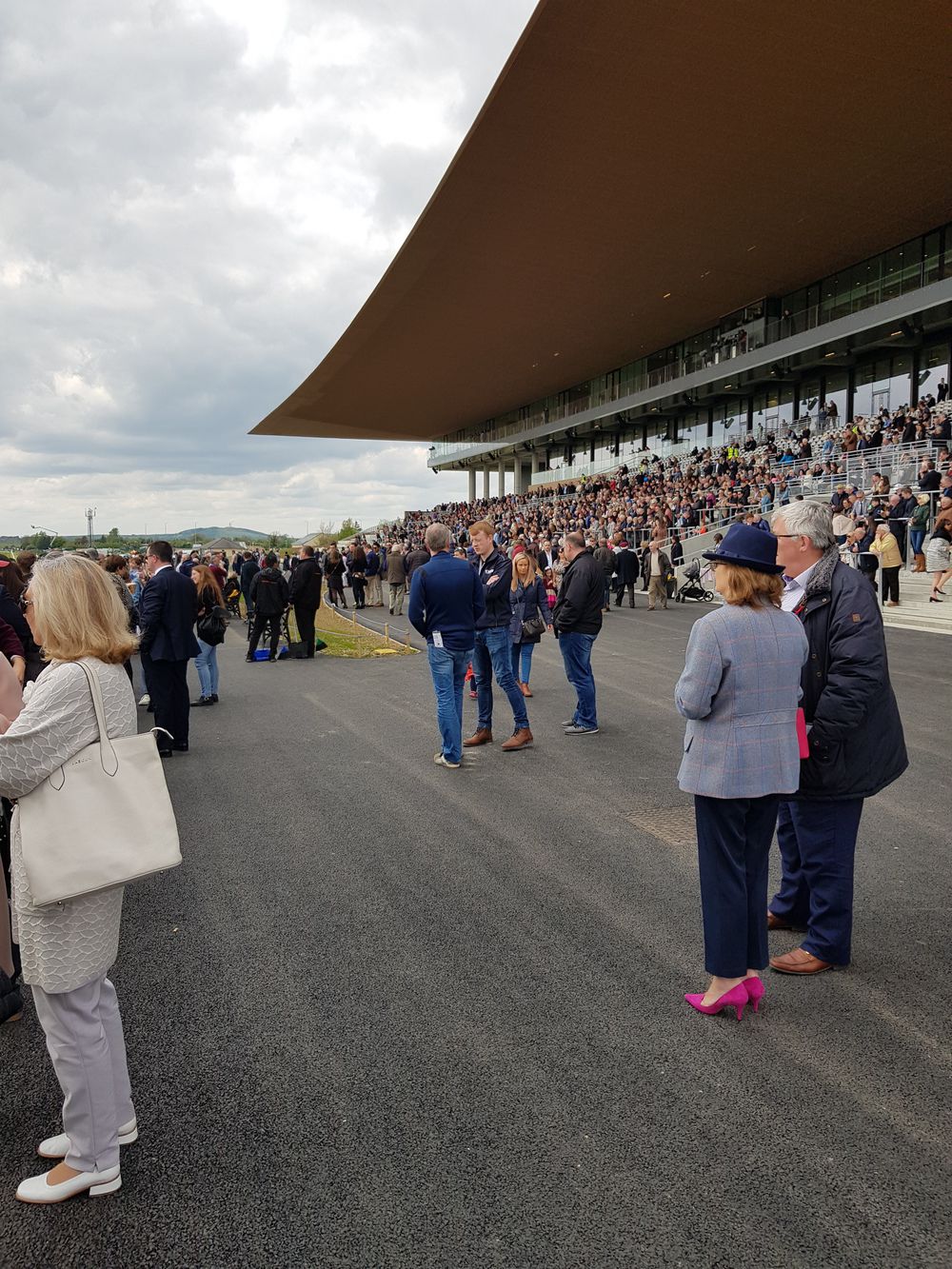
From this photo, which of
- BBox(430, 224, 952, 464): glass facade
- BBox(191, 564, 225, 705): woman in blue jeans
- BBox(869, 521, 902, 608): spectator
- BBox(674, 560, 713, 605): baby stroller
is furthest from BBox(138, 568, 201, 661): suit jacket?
BBox(430, 224, 952, 464): glass facade

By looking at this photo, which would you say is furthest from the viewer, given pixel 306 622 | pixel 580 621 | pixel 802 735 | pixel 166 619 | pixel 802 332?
pixel 802 332

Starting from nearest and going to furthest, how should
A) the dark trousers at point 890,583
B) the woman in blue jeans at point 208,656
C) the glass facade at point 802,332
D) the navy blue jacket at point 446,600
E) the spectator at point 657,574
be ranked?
1. the navy blue jacket at point 446,600
2. the woman in blue jeans at point 208,656
3. the dark trousers at point 890,583
4. the spectator at point 657,574
5. the glass facade at point 802,332

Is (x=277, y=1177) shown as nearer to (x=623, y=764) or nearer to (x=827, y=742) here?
(x=827, y=742)

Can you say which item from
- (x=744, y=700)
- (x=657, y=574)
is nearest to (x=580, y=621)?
(x=744, y=700)

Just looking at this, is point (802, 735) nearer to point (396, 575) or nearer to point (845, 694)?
point (845, 694)

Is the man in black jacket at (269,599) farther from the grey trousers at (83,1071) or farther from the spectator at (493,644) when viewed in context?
the grey trousers at (83,1071)

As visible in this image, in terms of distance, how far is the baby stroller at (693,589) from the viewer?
22016 millimetres

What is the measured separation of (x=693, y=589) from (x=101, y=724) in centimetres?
2117

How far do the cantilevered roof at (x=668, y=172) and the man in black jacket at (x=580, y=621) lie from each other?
14.3 m

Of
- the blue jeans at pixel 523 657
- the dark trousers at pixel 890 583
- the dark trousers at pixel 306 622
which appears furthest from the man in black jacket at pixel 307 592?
the dark trousers at pixel 890 583

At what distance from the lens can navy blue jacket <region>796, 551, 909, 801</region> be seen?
344cm

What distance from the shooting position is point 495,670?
7977mm

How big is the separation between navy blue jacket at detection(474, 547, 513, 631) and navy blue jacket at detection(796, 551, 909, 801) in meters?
4.15

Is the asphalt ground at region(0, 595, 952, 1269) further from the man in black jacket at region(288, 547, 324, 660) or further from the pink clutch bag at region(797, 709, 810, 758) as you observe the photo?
the man in black jacket at region(288, 547, 324, 660)
